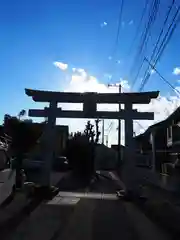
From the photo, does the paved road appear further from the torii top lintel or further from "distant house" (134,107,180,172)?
"distant house" (134,107,180,172)

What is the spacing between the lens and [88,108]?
880 inches

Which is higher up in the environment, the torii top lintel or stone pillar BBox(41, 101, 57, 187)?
the torii top lintel

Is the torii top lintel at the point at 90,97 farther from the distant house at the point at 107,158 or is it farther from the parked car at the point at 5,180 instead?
the distant house at the point at 107,158

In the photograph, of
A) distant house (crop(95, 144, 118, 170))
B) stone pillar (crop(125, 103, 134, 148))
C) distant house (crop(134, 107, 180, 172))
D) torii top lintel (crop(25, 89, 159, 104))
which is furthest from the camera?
distant house (crop(95, 144, 118, 170))

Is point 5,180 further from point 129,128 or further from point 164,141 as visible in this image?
point 164,141

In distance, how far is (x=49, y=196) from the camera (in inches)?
767

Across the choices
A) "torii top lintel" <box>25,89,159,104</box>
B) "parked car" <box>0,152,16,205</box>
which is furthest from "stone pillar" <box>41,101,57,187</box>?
"parked car" <box>0,152,16,205</box>

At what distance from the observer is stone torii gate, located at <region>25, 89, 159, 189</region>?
22.1 m

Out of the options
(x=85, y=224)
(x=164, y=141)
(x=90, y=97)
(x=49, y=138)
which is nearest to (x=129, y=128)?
(x=90, y=97)

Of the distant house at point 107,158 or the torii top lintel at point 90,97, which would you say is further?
the distant house at point 107,158

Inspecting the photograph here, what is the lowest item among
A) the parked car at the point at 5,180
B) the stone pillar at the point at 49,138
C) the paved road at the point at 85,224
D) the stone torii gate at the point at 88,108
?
the paved road at the point at 85,224

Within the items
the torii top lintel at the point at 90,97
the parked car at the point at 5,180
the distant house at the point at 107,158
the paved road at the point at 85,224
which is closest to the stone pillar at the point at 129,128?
the torii top lintel at the point at 90,97

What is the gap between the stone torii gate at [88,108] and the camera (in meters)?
22.1

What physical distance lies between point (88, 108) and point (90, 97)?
0.64m
